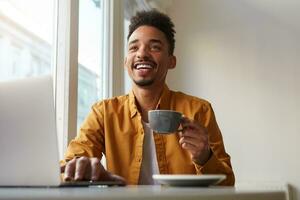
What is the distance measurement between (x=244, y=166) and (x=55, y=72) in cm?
169

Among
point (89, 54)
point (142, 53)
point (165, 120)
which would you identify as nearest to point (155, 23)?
point (142, 53)

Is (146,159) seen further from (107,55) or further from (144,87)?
(107,55)

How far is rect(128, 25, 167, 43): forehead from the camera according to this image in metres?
1.81

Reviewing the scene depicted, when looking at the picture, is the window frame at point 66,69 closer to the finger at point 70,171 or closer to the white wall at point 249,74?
the finger at point 70,171

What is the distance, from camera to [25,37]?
1815 mm

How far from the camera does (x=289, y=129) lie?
9.93 feet

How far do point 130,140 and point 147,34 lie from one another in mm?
483

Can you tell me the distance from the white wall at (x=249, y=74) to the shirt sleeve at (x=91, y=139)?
1656 millimetres

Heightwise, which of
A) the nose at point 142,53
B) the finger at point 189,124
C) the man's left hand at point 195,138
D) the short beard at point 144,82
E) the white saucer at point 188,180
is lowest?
the white saucer at point 188,180

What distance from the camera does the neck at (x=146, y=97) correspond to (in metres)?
1.79

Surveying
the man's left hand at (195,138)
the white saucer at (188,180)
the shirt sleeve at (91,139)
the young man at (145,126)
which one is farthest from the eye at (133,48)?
the white saucer at (188,180)

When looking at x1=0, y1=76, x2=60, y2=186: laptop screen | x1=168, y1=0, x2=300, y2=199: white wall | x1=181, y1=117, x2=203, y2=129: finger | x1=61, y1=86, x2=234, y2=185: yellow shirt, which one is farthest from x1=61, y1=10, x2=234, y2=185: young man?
x1=168, y1=0, x2=300, y2=199: white wall

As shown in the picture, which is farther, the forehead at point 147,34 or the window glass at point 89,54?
the window glass at point 89,54

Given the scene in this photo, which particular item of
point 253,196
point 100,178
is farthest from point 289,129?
point 253,196
